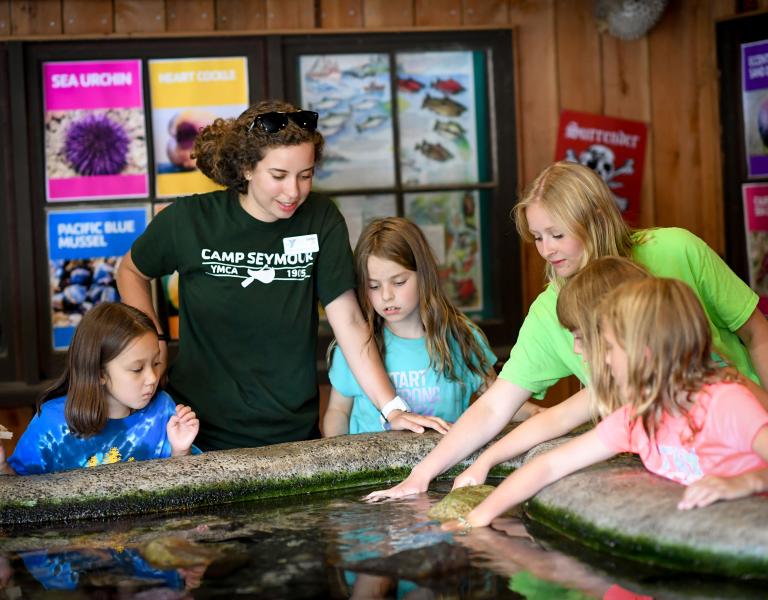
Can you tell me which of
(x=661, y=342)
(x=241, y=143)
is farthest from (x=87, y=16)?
(x=661, y=342)

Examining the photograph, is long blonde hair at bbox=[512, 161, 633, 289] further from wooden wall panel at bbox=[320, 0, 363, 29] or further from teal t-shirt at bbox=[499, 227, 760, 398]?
wooden wall panel at bbox=[320, 0, 363, 29]

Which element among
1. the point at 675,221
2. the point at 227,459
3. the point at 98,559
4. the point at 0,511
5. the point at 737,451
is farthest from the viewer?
the point at 675,221

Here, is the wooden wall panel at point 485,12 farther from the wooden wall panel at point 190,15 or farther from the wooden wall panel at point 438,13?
the wooden wall panel at point 190,15

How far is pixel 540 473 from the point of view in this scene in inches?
100

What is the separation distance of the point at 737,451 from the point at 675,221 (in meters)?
4.42

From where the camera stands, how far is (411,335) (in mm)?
3609

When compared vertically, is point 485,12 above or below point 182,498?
above

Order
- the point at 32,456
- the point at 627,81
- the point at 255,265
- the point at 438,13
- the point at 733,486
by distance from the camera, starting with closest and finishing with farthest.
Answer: the point at 733,486 → the point at 32,456 → the point at 255,265 → the point at 438,13 → the point at 627,81

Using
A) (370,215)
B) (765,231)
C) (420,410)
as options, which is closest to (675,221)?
(765,231)

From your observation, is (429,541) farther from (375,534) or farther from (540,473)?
(540,473)

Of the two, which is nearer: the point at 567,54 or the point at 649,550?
the point at 649,550

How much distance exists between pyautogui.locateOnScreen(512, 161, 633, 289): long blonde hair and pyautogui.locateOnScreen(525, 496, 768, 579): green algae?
618mm

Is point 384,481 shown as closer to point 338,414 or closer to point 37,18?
point 338,414

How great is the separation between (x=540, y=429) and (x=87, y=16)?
404cm
